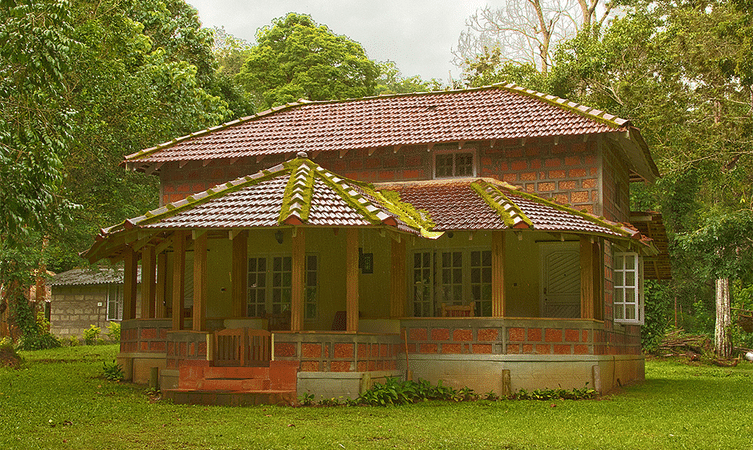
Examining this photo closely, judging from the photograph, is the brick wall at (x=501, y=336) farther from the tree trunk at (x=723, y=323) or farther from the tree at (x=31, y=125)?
the tree trunk at (x=723, y=323)

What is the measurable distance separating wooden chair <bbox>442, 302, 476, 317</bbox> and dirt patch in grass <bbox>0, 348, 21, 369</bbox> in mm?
10703

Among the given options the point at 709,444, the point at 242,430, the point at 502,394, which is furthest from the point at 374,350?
the point at 709,444

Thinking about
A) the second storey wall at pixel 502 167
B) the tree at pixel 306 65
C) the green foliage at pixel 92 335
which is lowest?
the green foliage at pixel 92 335

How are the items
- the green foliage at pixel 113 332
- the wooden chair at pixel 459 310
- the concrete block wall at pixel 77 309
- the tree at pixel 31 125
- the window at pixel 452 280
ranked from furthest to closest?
the concrete block wall at pixel 77 309
the green foliage at pixel 113 332
the window at pixel 452 280
the wooden chair at pixel 459 310
the tree at pixel 31 125

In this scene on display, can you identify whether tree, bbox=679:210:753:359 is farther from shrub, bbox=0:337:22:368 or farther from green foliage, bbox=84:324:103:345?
green foliage, bbox=84:324:103:345

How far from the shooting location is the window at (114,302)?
31984 mm

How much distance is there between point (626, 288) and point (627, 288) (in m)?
0.09

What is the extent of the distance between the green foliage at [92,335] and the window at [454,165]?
63.6ft

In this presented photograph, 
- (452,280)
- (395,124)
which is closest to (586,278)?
(452,280)

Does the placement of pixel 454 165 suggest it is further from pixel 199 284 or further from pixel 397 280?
pixel 199 284

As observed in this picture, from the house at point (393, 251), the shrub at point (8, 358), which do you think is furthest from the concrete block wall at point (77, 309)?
the house at point (393, 251)

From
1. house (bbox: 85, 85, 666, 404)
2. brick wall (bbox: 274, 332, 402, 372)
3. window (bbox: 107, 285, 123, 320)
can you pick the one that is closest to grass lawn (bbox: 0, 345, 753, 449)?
brick wall (bbox: 274, 332, 402, 372)

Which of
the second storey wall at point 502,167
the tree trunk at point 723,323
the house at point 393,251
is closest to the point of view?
the house at point 393,251

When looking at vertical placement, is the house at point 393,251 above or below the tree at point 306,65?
below
